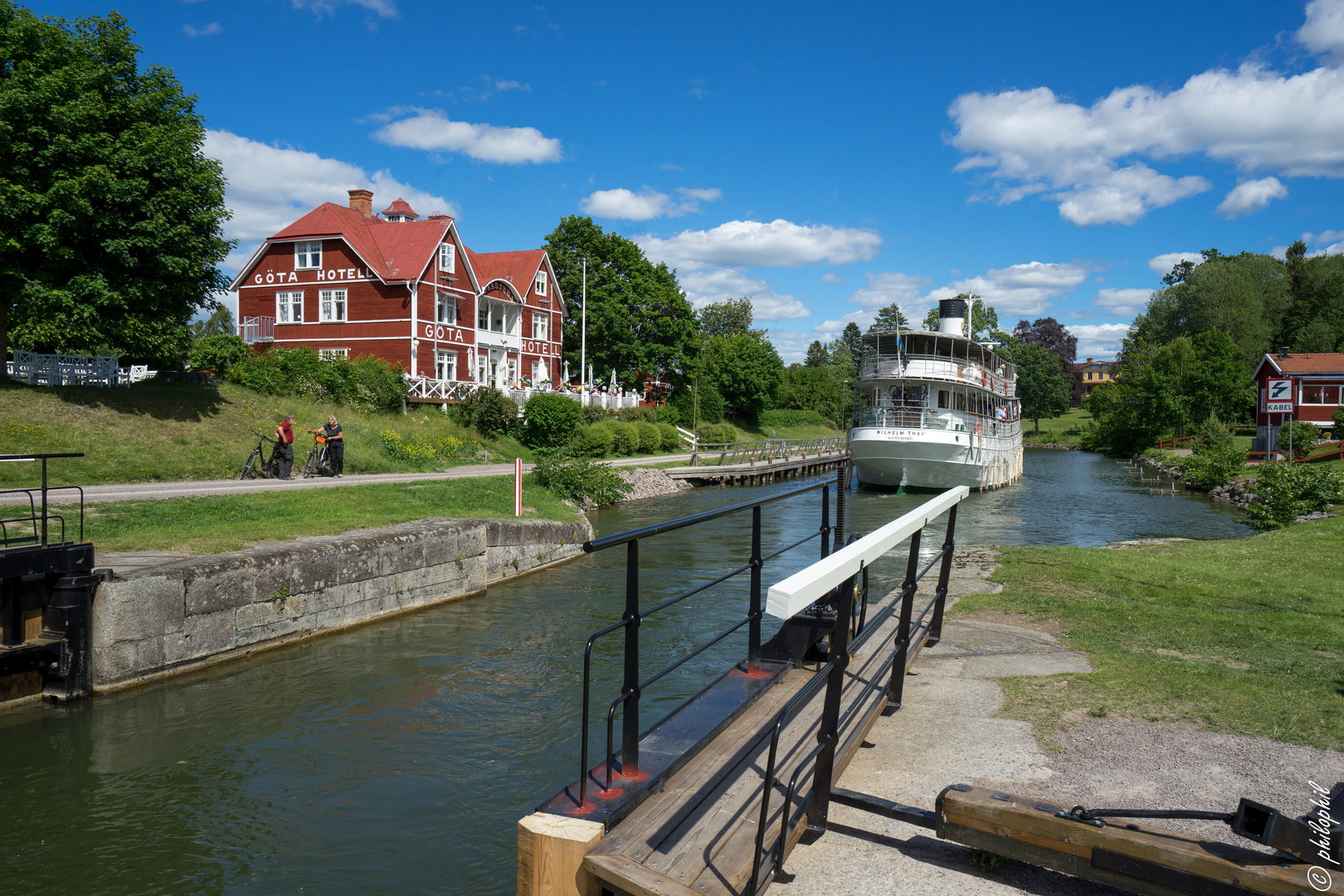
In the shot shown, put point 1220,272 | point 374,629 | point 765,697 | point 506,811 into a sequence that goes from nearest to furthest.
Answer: point 765,697, point 506,811, point 374,629, point 1220,272

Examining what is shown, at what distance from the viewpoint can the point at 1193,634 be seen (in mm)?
7637

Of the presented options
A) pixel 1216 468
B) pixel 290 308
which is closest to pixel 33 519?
pixel 290 308

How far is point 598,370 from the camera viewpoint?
5716 centimetres

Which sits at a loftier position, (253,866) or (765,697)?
(765,697)

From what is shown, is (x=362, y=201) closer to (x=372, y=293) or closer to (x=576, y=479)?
(x=372, y=293)

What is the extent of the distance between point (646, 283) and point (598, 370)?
6712mm

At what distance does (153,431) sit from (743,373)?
45.8 metres

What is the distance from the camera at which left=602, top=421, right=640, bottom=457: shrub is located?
40.7 meters

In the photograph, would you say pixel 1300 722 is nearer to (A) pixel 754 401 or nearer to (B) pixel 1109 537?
(B) pixel 1109 537

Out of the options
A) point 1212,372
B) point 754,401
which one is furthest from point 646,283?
point 1212,372

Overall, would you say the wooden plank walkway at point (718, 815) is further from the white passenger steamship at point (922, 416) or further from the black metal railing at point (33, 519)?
the white passenger steamship at point (922, 416)

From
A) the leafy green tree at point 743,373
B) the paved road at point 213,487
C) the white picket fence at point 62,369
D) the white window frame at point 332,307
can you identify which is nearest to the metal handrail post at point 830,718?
the paved road at point 213,487

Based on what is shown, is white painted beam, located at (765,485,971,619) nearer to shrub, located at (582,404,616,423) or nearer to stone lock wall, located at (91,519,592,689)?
stone lock wall, located at (91,519,592,689)

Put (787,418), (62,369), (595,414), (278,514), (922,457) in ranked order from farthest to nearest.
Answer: (787,418) < (595,414) < (922,457) < (62,369) < (278,514)
